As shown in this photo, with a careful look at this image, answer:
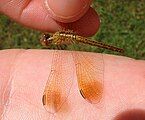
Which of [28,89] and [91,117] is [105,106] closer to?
[91,117]

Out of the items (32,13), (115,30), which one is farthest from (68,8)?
(115,30)

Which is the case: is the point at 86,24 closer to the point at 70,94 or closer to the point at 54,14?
the point at 54,14

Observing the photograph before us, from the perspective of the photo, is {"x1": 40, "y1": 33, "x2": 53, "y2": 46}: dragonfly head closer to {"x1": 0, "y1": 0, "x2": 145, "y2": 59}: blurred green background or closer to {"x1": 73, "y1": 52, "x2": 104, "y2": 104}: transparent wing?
{"x1": 73, "y1": 52, "x2": 104, "y2": 104}: transparent wing

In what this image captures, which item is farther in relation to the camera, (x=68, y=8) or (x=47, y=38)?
(x=47, y=38)

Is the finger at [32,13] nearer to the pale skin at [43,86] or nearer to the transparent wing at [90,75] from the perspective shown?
the pale skin at [43,86]

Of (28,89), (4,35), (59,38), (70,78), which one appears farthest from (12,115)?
(4,35)

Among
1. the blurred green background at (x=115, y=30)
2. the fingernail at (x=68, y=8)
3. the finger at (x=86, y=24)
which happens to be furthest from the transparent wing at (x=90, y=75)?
the blurred green background at (x=115, y=30)

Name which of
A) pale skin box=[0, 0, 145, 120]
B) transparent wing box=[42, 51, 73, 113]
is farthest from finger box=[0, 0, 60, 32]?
transparent wing box=[42, 51, 73, 113]
